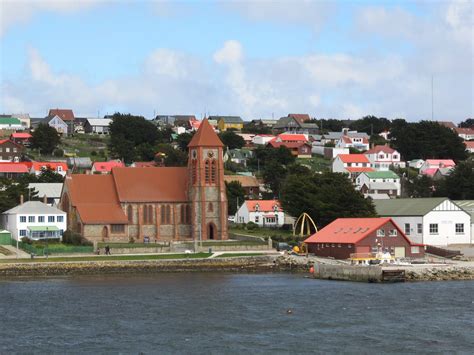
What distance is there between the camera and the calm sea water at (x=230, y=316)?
4644 centimetres

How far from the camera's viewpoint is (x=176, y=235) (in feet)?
308

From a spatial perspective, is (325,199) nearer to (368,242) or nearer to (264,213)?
(368,242)

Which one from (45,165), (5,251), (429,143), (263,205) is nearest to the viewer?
(5,251)

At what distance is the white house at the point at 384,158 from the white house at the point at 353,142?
39.9ft

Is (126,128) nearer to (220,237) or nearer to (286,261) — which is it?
(220,237)

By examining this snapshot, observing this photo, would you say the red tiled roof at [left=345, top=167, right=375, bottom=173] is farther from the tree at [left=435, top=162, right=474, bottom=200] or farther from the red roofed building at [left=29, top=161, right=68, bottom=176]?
the red roofed building at [left=29, top=161, right=68, bottom=176]

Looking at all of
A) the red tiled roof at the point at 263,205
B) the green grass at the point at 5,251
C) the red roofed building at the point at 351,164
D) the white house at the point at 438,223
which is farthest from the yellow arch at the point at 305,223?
the red roofed building at the point at 351,164

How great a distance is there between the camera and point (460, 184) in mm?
118938

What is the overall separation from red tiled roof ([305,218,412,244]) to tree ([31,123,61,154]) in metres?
80.3

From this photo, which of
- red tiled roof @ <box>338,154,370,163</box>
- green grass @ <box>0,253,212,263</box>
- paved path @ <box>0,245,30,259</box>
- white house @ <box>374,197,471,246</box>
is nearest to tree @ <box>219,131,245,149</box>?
red tiled roof @ <box>338,154,370,163</box>

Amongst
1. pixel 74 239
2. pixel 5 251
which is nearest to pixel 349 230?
pixel 74 239

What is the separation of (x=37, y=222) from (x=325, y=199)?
2658cm

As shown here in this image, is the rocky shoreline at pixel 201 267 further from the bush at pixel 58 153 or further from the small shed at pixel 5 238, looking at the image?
the bush at pixel 58 153

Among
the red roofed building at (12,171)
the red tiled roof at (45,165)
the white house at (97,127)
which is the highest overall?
the white house at (97,127)
